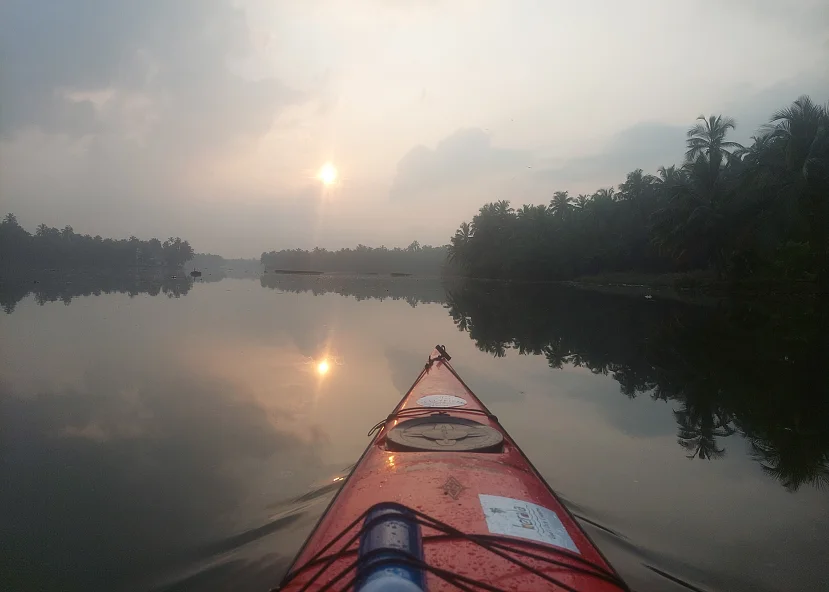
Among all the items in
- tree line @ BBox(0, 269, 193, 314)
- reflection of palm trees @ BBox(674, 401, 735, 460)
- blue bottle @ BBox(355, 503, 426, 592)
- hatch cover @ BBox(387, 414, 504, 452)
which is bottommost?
reflection of palm trees @ BBox(674, 401, 735, 460)

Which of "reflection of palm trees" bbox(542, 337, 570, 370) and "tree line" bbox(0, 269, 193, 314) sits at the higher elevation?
"tree line" bbox(0, 269, 193, 314)

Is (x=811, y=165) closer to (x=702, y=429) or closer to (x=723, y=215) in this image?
(x=723, y=215)

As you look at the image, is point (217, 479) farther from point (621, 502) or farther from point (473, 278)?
point (473, 278)

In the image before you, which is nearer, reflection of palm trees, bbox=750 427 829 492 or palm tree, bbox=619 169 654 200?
reflection of palm trees, bbox=750 427 829 492

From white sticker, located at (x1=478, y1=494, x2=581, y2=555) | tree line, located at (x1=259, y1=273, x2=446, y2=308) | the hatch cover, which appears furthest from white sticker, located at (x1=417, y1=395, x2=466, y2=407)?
tree line, located at (x1=259, y1=273, x2=446, y2=308)

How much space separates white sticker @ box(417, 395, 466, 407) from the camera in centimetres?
441

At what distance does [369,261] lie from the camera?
4141 inches

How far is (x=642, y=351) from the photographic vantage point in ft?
35.1

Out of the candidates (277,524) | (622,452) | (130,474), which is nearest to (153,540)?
(277,524)

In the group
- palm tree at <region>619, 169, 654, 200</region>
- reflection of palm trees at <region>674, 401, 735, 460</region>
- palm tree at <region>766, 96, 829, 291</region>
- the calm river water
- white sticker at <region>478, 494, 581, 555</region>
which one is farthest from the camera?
palm tree at <region>619, 169, 654, 200</region>

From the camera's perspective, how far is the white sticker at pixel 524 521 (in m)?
2.04

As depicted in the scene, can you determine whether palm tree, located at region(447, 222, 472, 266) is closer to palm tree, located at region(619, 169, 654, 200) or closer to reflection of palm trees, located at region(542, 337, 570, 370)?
palm tree, located at region(619, 169, 654, 200)

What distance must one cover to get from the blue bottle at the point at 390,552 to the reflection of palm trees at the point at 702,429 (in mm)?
4498

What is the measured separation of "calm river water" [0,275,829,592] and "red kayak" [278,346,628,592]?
1.00 metres
